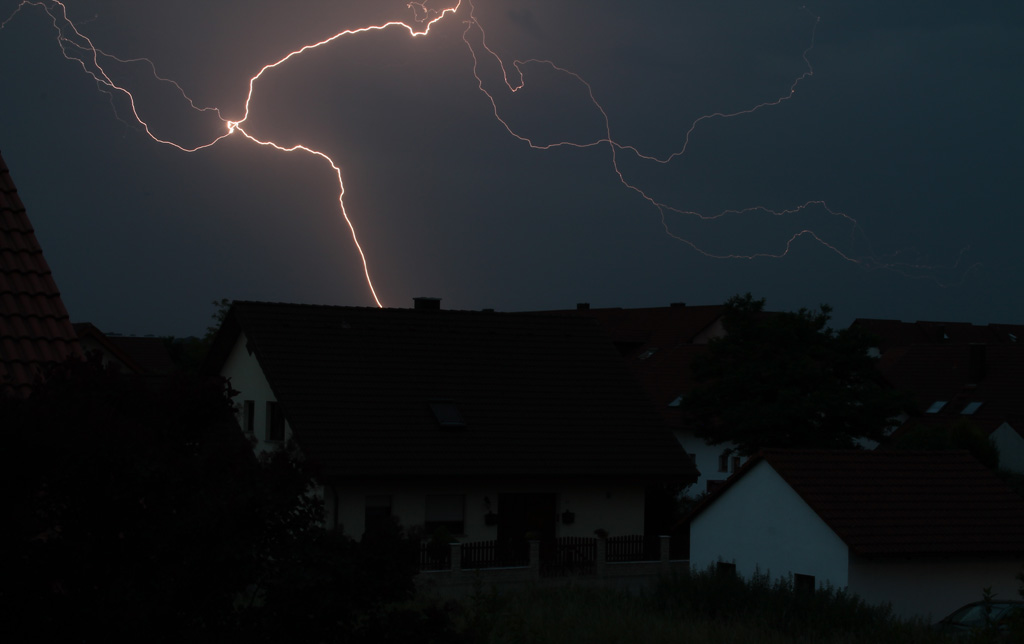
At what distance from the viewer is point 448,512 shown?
2345cm

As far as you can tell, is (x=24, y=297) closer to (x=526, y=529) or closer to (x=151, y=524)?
A: (x=151, y=524)

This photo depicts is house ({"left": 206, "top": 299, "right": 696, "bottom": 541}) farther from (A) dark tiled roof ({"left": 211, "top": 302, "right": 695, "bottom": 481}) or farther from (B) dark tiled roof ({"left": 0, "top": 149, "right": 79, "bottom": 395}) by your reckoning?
(B) dark tiled roof ({"left": 0, "top": 149, "right": 79, "bottom": 395})

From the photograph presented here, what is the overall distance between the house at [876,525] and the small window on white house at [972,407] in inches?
1014

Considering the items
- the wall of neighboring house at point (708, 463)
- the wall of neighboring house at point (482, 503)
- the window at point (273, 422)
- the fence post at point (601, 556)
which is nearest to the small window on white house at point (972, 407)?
the wall of neighboring house at point (708, 463)

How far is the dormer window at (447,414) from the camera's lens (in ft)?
79.7

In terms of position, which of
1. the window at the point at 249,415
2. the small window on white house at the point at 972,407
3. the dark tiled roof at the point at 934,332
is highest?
the dark tiled roof at the point at 934,332

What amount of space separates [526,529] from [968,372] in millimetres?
31103

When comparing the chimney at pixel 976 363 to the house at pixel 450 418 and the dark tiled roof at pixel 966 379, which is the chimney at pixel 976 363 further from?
the house at pixel 450 418

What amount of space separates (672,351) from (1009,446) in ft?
52.8

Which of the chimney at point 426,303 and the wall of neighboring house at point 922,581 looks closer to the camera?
the wall of neighboring house at point 922,581

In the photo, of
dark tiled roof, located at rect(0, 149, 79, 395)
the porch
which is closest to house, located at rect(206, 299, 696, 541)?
the porch

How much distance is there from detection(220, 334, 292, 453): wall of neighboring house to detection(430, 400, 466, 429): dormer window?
130 inches

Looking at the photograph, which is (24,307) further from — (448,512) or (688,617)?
(448,512)

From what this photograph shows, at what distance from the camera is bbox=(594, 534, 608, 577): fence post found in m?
22.1
